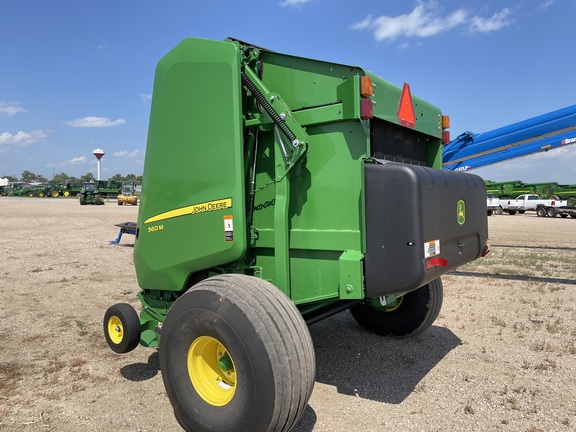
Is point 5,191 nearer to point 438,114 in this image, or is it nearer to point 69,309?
point 69,309

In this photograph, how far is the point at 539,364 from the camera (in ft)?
13.1

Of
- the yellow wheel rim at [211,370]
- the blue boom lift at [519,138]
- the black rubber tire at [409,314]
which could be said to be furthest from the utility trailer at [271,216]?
the blue boom lift at [519,138]

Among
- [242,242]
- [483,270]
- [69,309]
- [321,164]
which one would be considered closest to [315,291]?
[242,242]

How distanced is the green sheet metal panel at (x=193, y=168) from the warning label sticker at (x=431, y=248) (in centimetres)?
120

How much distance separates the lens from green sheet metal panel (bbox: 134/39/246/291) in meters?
3.03

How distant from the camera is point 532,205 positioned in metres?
34.7

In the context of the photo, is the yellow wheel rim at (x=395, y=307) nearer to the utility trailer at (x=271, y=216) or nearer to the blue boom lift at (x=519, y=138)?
the utility trailer at (x=271, y=216)

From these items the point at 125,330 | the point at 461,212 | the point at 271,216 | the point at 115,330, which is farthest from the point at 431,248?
the point at 115,330

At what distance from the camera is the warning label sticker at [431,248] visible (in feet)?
8.85

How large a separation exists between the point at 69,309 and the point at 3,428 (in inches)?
122

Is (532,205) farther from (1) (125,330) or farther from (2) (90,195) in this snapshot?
(2) (90,195)

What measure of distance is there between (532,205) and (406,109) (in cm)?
3655

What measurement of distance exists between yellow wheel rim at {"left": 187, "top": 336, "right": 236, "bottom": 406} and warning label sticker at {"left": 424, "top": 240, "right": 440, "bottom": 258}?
54.7 inches

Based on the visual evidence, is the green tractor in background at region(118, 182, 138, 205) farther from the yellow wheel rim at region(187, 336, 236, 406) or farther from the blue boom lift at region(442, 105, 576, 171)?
the yellow wheel rim at region(187, 336, 236, 406)
